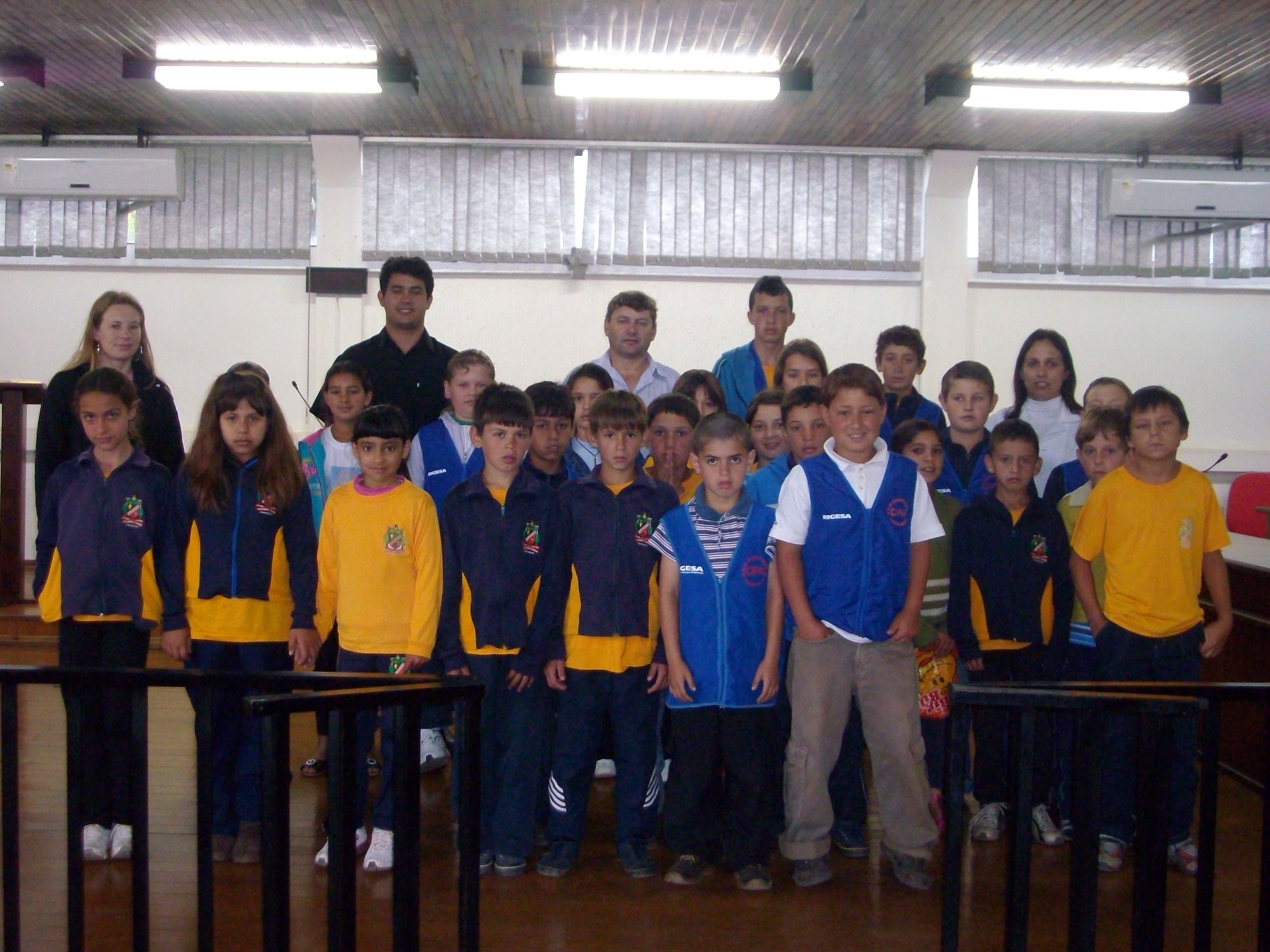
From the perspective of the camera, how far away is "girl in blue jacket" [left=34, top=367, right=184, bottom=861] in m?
3.09

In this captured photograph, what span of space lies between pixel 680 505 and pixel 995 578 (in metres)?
1.07

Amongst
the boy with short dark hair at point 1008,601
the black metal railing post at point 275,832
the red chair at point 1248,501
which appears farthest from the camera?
the red chair at point 1248,501

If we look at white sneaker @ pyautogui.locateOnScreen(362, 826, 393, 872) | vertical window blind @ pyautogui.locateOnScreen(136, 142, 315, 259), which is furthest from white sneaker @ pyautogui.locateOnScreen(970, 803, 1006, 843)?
vertical window blind @ pyautogui.locateOnScreen(136, 142, 315, 259)

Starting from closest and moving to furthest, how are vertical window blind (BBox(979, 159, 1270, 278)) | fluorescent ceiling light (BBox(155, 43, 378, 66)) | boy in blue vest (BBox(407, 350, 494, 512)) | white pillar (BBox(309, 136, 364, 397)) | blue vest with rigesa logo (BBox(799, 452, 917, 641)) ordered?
blue vest with rigesa logo (BBox(799, 452, 917, 641)) → boy in blue vest (BBox(407, 350, 494, 512)) → fluorescent ceiling light (BBox(155, 43, 378, 66)) → white pillar (BBox(309, 136, 364, 397)) → vertical window blind (BBox(979, 159, 1270, 278))

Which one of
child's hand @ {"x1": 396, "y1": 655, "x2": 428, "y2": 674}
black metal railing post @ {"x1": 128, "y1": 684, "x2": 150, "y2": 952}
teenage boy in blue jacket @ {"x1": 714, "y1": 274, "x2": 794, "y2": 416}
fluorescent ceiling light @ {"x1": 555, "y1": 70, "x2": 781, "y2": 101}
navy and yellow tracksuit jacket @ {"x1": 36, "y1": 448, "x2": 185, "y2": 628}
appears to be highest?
fluorescent ceiling light @ {"x1": 555, "y1": 70, "x2": 781, "y2": 101}

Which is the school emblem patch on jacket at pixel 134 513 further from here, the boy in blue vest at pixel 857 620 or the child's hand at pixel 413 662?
the boy in blue vest at pixel 857 620

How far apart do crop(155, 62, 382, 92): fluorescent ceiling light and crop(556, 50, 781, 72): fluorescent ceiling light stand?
120 centimetres

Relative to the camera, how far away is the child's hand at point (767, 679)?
116 inches

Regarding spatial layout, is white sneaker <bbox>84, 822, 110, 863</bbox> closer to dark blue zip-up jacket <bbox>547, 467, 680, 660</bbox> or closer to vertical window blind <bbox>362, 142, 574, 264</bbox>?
dark blue zip-up jacket <bbox>547, 467, 680, 660</bbox>

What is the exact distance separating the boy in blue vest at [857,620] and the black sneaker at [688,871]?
234 mm

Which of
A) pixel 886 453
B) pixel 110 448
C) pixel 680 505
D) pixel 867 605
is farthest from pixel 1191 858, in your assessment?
pixel 110 448

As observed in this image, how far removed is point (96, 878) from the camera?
299 centimetres

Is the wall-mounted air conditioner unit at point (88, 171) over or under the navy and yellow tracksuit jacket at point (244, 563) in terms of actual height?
over

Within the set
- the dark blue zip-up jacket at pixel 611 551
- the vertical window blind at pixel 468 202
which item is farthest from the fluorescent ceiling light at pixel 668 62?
the dark blue zip-up jacket at pixel 611 551
